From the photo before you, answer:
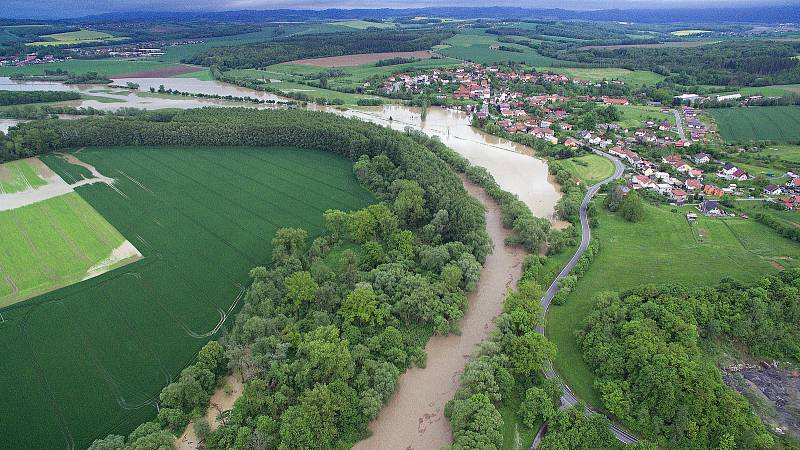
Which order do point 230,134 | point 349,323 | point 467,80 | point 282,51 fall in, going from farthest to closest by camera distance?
point 282,51, point 467,80, point 230,134, point 349,323

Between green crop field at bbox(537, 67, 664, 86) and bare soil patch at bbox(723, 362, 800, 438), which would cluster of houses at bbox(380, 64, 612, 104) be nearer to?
green crop field at bbox(537, 67, 664, 86)

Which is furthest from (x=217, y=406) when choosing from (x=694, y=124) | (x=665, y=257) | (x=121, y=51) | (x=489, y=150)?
(x=121, y=51)

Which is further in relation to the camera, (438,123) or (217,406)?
(438,123)

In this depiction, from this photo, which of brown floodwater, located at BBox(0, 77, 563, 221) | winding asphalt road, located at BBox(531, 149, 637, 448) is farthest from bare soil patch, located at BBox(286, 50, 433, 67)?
winding asphalt road, located at BBox(531, 149, 637, 448)

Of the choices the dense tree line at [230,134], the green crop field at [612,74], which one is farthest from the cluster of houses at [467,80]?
the dense tree line at [230,134]

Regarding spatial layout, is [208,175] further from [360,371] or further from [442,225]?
[360,371]

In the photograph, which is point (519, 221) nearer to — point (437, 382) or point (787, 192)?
point (437, 382)

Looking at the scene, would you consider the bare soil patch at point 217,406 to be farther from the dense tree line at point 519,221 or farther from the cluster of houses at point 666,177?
the cluster of houses at point 666,177
